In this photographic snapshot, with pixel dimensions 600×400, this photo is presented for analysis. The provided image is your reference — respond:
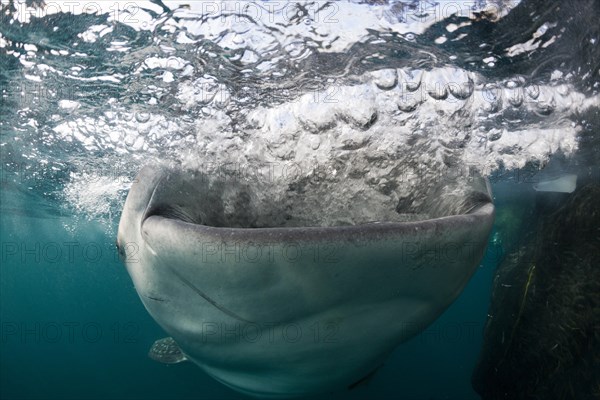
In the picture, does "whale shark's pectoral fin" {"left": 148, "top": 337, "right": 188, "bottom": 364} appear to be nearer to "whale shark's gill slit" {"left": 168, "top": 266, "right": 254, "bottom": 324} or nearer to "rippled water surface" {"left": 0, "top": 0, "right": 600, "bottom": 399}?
"rippled water surface" {"left": 0, "top": 0, "right": 600, "bottom": 399}

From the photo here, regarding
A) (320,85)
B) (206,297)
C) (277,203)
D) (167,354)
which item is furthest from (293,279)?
(167,354)

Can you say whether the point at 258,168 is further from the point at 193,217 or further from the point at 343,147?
the point at 193,217

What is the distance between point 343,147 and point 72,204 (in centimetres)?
1518

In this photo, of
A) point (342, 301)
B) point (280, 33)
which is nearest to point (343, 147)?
point (280, 33)

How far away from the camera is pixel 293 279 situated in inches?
66.7

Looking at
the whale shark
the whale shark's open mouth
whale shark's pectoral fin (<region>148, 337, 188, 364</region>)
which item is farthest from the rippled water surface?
whale shark's pectoral fin (<region>148, 337, 188, 364</region>)

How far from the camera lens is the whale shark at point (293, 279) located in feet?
5.24

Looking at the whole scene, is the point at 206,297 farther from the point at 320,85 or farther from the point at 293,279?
the point at 320,85

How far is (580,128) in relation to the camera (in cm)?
624

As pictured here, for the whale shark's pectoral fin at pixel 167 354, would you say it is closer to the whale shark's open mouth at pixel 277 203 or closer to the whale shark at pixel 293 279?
the whale shark's open mouth at pixel 277 203

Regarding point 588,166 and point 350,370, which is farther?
point 588,166

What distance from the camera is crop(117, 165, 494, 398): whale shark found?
160 cm

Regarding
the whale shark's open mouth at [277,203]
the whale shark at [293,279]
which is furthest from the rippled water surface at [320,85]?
the whale shark at [293,279]

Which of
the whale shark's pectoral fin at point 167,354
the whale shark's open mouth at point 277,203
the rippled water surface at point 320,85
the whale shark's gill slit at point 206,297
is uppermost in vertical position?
the rippled water surface at point 320,85
